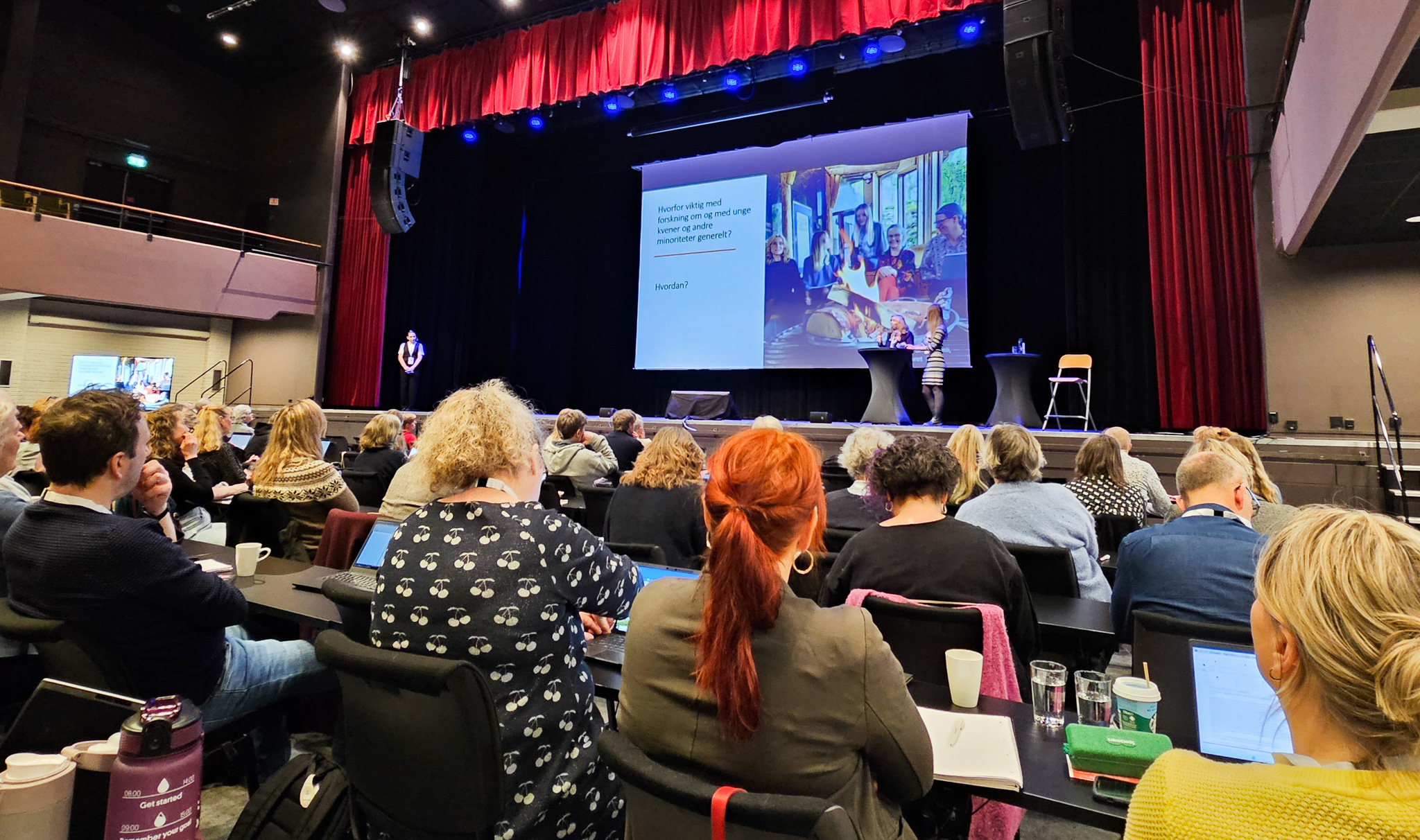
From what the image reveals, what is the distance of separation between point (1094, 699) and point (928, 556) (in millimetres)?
544

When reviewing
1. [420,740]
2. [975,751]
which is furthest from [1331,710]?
[420,740]

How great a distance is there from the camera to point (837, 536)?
271 cm

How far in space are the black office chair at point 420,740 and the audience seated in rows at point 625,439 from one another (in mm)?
3608

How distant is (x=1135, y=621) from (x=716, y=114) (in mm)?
8499

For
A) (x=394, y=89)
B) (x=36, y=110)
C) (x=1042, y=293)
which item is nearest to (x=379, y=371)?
(x=394, y=89)

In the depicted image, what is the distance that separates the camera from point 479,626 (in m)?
1.29

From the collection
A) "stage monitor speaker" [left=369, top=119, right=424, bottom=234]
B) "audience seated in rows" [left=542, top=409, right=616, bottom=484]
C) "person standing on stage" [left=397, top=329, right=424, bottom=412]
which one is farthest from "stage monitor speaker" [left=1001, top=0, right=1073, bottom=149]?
"person standing on stage" [left=397, top=329, right=424, bottom=412]

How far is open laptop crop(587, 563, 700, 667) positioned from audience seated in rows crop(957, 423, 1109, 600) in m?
1.09

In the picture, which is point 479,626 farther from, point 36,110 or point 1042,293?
point 36,110

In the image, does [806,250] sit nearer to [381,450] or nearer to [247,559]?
[381,450]

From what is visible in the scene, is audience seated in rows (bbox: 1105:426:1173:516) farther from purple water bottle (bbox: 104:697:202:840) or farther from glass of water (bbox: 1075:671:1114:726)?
purple water bottle (bbox: 104:697:202:840)

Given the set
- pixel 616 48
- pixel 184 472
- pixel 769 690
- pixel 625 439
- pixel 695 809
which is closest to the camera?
pixel 695 809

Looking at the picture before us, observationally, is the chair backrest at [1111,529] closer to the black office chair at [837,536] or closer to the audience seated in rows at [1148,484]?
the audience seated in rows at [1148,484]

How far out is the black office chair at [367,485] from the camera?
158 inches
